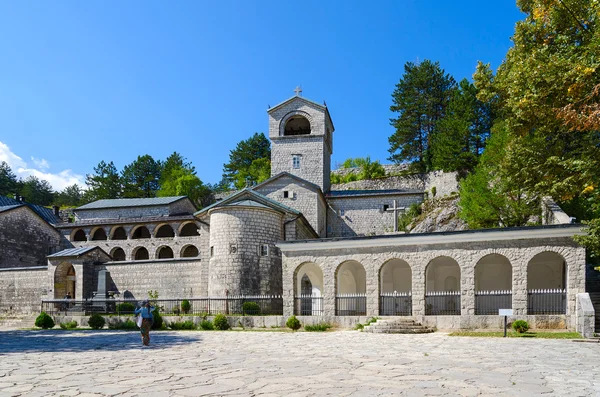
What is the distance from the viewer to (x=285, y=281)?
21484 mm

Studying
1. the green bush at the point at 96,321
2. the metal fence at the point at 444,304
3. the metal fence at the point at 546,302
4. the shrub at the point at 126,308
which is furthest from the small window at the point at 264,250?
the metal fence at the point at 546,302

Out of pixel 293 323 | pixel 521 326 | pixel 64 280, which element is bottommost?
pixel 293 323

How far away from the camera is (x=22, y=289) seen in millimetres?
30062

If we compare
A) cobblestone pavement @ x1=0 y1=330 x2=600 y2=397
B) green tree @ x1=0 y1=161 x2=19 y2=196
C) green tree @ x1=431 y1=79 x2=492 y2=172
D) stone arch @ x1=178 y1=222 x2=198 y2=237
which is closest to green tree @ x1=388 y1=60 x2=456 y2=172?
green tree @ x1=431 y1=79 x2=492 y2=172

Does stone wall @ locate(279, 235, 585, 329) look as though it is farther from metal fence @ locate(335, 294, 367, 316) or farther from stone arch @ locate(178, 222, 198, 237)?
stone arch @ locate(178, 222, 198, 237)

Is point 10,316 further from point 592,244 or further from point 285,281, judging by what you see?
point 592,244

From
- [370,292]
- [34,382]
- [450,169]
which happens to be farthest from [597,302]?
[450,169]

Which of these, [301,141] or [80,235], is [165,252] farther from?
[301,141]

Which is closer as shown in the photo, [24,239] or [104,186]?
[24,239]

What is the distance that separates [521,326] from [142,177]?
176 ft

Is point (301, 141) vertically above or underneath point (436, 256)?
above

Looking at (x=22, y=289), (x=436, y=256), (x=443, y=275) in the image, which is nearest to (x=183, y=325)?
(x=436, y=256)

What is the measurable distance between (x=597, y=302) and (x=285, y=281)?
11.7m

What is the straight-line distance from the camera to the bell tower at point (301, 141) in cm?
3753
